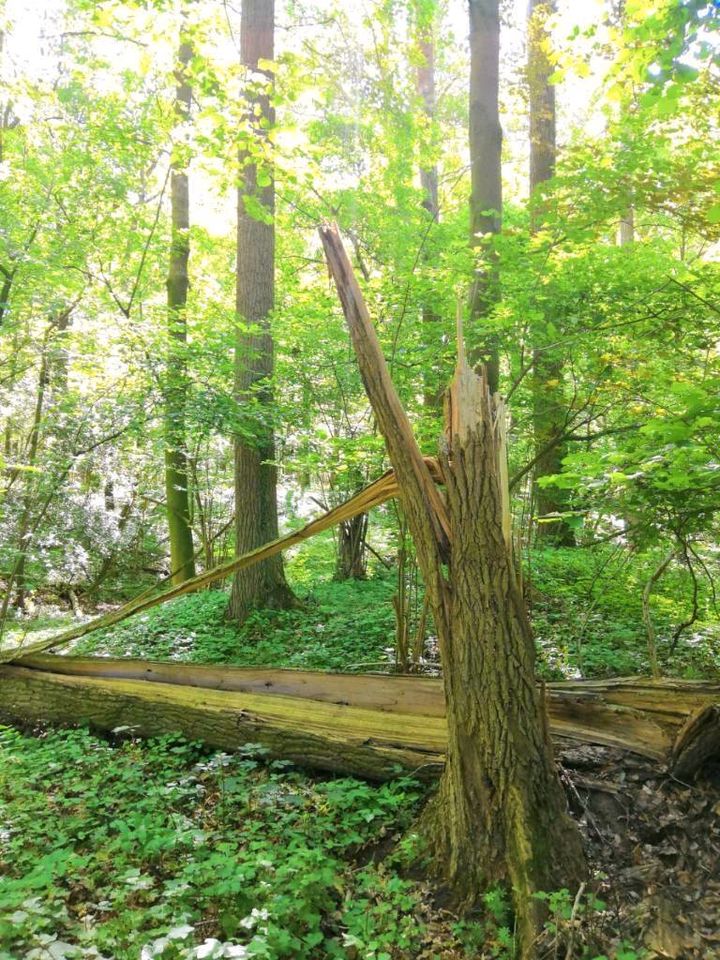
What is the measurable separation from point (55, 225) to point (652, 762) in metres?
10.4


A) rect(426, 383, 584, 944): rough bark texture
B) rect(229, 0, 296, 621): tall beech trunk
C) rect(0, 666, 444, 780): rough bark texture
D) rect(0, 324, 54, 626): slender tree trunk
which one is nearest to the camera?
rect(426, 383, 584, 944): rough bark texture

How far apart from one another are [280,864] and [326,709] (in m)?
1.31

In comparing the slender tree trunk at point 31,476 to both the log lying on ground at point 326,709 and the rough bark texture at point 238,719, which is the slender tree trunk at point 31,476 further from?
the log lying on ground at point 326,709

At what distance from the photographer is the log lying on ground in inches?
124

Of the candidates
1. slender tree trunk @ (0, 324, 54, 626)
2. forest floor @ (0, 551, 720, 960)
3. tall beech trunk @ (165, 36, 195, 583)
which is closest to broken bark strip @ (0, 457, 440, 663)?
forest floor @ (0, 551, 720, 960)

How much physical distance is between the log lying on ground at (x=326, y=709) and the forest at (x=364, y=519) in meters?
0.02

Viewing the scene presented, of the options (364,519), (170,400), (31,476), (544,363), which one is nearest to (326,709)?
(544,363)

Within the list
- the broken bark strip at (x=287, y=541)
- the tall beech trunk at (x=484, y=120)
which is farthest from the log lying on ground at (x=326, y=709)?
the tall beech trunk at (x=484, y=120)

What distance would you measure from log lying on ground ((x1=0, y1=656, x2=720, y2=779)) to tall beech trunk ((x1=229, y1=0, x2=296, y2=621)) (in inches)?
89.4

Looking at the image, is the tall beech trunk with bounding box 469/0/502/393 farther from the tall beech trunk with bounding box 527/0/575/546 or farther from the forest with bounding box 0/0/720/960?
the tall beech trunk with bounding box 527/0/575/546

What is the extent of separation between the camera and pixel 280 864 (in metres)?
2.66

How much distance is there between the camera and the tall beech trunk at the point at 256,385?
277 inches

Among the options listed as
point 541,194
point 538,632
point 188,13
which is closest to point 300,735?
point 538,632

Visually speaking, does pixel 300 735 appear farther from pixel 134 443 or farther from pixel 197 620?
pixel 134 443
